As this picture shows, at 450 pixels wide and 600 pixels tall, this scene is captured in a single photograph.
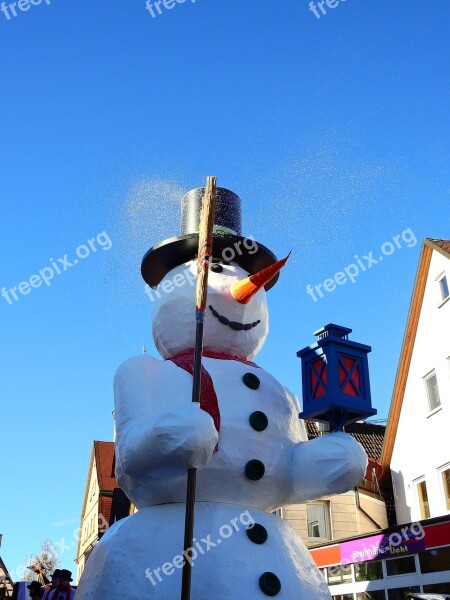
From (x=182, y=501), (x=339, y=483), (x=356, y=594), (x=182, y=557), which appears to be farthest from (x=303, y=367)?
(x=356, y=594)

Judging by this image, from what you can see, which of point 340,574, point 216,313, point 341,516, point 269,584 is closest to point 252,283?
point 216,313

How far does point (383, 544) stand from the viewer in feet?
41.5

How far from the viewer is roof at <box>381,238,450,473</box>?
579 inches

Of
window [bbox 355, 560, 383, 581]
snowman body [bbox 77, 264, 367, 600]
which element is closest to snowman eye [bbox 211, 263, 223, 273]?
snowman body [bbox 77, 264, 367, 600]

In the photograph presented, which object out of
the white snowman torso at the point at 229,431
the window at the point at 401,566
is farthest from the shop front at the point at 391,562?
the white snowman torso at the point at 229,431

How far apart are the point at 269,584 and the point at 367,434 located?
1634 cm

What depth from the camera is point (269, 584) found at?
454 cm

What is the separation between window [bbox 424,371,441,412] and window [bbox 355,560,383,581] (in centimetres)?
332

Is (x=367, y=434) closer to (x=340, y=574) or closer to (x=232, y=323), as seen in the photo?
(x=340, y=574)

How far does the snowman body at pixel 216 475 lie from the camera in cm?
450

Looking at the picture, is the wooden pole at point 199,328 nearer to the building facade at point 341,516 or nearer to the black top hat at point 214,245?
the black top hat at point 214,245

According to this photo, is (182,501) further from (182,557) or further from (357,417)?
(357,417)

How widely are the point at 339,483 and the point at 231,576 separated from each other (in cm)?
119

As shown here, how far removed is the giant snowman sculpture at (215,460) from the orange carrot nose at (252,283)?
0.07ft
